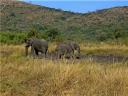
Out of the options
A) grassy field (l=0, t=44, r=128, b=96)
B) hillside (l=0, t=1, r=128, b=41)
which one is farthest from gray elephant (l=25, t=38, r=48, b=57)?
hillside (l=0, t=1, r=128, b=41)

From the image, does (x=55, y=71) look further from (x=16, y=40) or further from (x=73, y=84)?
(x=16, y=40)

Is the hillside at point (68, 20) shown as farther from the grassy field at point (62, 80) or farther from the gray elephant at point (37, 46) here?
the grassy field at point (62, 80)

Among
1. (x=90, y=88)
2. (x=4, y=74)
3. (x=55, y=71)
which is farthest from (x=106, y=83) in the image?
(x=4, y=74)

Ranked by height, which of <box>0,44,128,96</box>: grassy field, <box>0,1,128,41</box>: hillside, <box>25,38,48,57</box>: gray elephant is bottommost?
<box>0,1,128,41</box>: hillside

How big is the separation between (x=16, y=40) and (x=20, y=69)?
21.9m

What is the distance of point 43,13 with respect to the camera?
2360 inches

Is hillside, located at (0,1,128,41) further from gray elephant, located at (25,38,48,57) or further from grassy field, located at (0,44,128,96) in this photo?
grassy field, located at (0,44,128,96)

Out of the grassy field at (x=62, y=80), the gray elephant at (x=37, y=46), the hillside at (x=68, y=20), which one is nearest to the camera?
the grassy field at (x=62, y=80)

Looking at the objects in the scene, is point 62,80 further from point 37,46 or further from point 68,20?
point 68,20

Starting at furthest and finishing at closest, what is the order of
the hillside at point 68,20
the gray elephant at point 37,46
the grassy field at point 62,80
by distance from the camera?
the hillside at point 68,20 → the gray elephant at point 37,46 → the grassy field at point 62,80

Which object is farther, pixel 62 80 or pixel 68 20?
pixel 68 20

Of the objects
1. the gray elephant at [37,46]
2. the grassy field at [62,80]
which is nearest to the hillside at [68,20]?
the gray elephant at [37,46]

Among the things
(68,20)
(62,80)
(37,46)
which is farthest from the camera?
(68,20)

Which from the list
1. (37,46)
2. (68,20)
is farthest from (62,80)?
(68,20)
